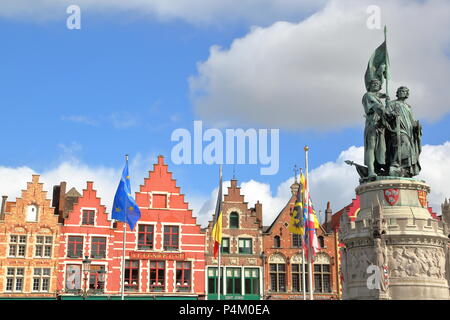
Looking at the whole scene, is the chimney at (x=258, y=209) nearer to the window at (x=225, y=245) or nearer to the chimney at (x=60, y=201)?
the window at (x=225, y=245)

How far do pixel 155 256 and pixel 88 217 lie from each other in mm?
5698

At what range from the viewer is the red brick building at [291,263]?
47438 mm

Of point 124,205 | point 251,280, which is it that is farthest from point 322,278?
point 124,205

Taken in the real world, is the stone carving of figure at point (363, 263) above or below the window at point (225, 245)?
below

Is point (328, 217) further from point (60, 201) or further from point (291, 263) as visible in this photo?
point (60, 201)

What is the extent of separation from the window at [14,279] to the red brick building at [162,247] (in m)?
6.16

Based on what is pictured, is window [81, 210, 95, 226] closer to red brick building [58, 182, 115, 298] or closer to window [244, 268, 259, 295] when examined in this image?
red brick building [58, 182, 115, 298]

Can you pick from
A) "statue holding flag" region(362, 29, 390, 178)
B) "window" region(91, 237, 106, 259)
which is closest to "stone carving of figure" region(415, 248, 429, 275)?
"statue holding flag" region(362, 29, 390, 178)

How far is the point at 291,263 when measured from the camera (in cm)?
4788

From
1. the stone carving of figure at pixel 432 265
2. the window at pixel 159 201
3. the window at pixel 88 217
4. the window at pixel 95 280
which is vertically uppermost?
the window at pixel 159 201

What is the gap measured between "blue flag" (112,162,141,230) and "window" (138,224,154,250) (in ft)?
37.8

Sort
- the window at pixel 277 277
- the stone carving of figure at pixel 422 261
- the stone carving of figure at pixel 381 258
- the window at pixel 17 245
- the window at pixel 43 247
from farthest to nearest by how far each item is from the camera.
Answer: the window at pixel 277 277 < the window at pixel 43 247 < the window at pixel 17 245 < the stone carving of figure at pixel 422 261 < the stone carving of figure at pixel 381 258

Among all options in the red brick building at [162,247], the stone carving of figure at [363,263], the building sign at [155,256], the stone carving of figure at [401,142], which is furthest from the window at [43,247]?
the stone carving of figure at [401,142]
